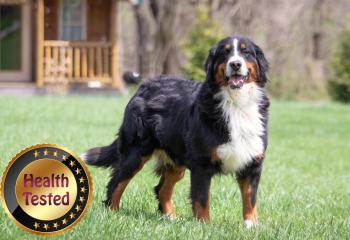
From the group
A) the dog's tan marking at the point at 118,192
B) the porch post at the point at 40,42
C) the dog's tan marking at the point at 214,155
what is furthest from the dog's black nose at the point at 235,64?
the porch post at the point at 40,42

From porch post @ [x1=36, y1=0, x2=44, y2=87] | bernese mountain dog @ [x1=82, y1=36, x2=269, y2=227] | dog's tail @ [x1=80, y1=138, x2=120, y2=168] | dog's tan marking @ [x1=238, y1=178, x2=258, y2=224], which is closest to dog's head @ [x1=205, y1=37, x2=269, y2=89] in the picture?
bernese mountain dog @ [x1=82, y1=36, x2=269, y2=227]

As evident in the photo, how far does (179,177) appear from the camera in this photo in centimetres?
721

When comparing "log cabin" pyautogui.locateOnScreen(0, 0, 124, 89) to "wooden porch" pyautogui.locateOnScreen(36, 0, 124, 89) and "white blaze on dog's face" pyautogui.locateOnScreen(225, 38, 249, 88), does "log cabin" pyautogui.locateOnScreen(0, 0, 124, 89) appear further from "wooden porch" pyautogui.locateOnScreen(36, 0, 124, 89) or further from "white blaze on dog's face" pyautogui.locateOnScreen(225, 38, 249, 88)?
"white blaze on dog's face" pyautogui.locateOnScreen(225, 38, 249, 88)

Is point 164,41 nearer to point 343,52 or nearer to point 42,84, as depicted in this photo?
point 42,84

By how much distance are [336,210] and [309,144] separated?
7109 mm

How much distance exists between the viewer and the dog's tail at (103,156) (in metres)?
7.44

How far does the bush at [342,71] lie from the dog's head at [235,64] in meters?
24.0

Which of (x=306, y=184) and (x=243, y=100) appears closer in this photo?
(x=243, y=100)

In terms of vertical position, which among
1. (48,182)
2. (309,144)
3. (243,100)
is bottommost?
(309,144)

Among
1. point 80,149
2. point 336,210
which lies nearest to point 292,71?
point 80,149

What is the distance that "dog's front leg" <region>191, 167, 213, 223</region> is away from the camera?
615cm

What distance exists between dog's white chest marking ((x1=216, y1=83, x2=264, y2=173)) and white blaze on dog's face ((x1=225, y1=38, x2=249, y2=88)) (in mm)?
77

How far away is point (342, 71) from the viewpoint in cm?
2995

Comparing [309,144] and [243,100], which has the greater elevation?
[243,100]
